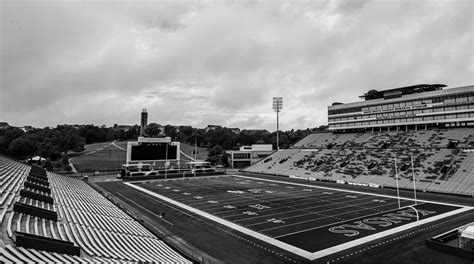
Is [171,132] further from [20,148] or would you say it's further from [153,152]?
[153,152]

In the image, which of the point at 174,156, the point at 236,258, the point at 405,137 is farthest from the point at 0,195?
the point at 405,137

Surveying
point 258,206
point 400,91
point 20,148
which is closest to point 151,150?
point 258,206

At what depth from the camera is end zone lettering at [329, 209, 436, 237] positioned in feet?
80.2

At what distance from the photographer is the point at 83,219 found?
2089 centimetres

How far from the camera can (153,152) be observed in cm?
6359

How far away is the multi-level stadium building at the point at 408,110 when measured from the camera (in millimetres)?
56500

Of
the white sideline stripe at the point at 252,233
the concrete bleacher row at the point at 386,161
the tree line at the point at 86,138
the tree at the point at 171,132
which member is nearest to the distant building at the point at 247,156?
the tree line at the point at 86,138

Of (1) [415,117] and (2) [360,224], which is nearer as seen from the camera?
(2) [360,224]

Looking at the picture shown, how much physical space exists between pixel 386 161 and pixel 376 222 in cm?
3207

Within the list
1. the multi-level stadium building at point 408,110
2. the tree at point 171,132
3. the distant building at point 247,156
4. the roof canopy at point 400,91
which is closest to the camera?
the multi-level stadium building at point 408,110

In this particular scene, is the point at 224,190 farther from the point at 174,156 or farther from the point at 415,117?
the point at 415,117

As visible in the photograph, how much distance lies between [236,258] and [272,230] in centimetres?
679

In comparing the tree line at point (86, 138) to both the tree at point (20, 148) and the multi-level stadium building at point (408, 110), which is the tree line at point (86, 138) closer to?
the tree at point (20, 148)

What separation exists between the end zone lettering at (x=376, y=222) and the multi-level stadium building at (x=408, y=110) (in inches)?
1470
